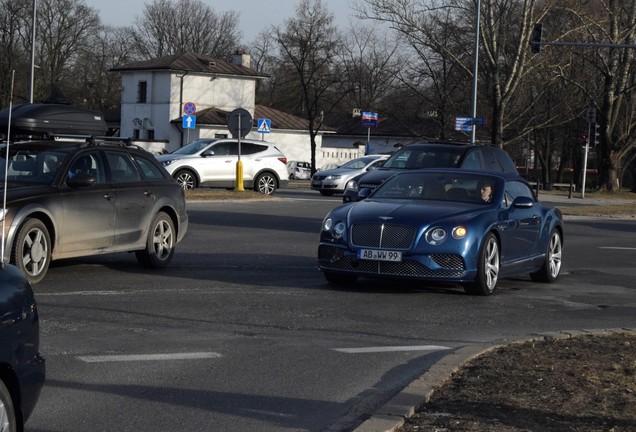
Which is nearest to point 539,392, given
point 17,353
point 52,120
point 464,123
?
point 17,353

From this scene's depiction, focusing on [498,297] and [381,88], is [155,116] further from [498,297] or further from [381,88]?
[498,297]

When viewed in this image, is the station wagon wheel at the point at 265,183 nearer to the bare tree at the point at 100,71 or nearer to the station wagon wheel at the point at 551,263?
the station wagon wheel at the point at 551,263

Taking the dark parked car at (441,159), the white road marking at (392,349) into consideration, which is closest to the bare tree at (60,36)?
the dark parked car at (441,159)

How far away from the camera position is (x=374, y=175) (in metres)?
21.4

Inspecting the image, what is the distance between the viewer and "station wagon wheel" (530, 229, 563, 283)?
1389 cm

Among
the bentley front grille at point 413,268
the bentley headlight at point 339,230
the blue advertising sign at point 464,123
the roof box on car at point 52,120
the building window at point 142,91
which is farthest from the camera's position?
the building window at point 142,91

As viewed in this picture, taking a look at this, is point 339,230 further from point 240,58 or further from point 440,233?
point 240,58

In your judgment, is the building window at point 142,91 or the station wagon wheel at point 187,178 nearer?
the station wagon wheel at point 187,178

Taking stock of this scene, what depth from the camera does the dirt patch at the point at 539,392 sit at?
602 cm

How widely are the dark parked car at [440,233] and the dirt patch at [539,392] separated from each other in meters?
3.19

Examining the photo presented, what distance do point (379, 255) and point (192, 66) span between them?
65.4m

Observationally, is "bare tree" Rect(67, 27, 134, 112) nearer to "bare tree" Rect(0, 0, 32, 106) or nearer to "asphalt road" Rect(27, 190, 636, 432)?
"bare tree" Rect(0, 0, 32, 106)

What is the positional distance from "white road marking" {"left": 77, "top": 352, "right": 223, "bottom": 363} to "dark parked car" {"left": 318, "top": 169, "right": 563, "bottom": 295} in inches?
156

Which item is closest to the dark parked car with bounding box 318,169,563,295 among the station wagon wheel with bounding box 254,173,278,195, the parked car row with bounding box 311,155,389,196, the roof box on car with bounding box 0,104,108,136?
the roof box on car with bounding box 0,104,108,136
